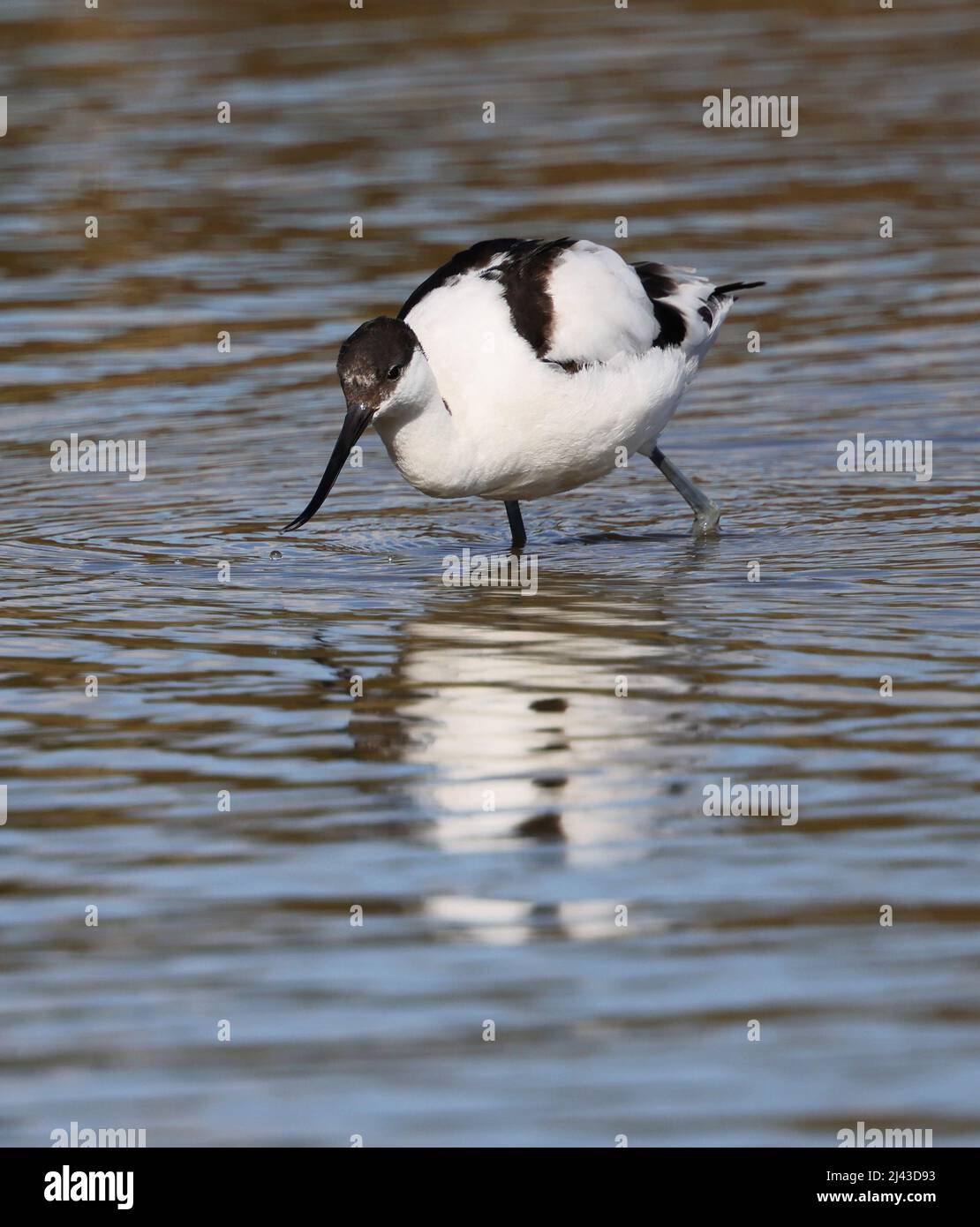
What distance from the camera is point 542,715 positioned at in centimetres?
740

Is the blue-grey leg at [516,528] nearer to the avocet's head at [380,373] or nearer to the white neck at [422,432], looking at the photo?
the white neck at [422,432]

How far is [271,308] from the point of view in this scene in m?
14.6

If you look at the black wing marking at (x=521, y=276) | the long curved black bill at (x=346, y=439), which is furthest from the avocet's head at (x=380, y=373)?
the black wing marking at (x=521, y=276)

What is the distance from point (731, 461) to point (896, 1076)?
665cm

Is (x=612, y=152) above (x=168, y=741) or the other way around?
above

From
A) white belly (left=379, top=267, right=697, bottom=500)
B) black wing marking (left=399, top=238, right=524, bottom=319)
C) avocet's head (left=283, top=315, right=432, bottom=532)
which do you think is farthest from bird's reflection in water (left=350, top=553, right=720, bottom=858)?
black wing marking (left=399, top=238, right=524, bottom=319)

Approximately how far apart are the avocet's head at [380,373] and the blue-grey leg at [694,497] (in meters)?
1.66

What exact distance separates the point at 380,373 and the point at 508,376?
20.5 inches

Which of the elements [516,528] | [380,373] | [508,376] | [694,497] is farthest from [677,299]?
[380,373]

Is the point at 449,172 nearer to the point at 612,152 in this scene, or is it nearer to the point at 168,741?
the point at 612,152

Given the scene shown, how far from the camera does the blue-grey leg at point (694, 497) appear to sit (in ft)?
33.1

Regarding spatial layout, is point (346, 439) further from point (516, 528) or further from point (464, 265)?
point (516, 528)
